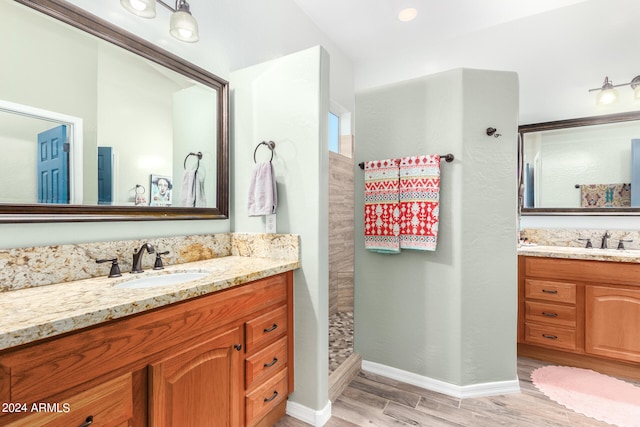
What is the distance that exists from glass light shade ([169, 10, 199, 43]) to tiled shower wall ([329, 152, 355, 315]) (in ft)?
5.43

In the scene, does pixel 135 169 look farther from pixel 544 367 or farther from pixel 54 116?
pixel 544 367

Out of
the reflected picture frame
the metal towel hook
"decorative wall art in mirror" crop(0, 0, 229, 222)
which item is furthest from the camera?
the metal towel hook

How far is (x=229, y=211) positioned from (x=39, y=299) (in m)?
1.11

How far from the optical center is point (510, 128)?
77.0 inches

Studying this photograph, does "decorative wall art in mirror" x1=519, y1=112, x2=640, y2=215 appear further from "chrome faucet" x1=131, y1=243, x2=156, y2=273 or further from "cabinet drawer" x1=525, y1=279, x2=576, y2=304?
"chrome faucet" x1=131, y1=243, x2=156, y2=273

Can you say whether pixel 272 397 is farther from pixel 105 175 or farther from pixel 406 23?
pixel 406 23

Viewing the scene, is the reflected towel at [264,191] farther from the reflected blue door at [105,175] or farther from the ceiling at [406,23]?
the ceiling at [406,23]

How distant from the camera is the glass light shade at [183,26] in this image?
149cm

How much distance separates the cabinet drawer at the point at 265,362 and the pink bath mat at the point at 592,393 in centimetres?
177

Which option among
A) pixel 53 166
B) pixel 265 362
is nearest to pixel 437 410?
pixel 265 362

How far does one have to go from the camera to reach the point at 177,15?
1.48m

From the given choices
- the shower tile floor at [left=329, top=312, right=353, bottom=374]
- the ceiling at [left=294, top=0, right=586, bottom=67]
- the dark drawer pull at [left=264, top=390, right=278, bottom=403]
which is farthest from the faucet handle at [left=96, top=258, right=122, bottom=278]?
the ceiling at [left=294, top=0, right=586, bottom=67]

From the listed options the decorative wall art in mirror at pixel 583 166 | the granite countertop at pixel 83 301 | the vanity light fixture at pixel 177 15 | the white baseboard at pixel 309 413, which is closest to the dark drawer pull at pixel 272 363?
the white baseboard at pixel 309 413

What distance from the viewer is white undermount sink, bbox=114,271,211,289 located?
1336mm
